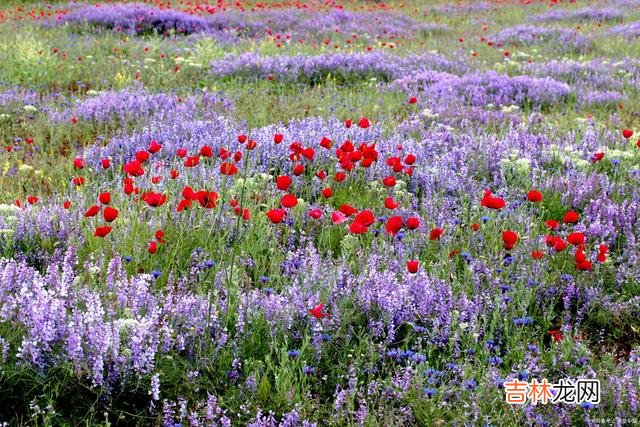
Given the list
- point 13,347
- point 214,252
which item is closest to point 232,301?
point 214,252

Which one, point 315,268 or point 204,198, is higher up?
point 204,198

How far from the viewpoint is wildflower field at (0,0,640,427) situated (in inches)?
93.4

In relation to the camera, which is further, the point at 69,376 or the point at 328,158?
the point at 328,158

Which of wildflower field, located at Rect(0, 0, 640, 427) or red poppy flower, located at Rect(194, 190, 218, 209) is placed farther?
red poppy flower, located at Rect(194, 190, 218, 209)

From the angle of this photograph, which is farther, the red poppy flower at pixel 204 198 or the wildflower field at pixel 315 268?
the red poppy flower at pixel 204 198

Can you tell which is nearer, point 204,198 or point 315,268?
point 204,198

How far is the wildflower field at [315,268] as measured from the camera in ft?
7.79

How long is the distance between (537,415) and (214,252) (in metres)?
1.79

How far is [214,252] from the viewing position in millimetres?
3354

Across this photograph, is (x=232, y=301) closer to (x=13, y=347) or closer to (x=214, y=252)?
(x=214, y=252)

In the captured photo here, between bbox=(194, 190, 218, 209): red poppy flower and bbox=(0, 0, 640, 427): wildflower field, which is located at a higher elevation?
bbox=(194, 190, 218, 209): red poppy flower

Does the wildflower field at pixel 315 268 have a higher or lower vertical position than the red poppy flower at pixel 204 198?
lower

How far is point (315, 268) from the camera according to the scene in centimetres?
310

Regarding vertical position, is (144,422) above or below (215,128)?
below
